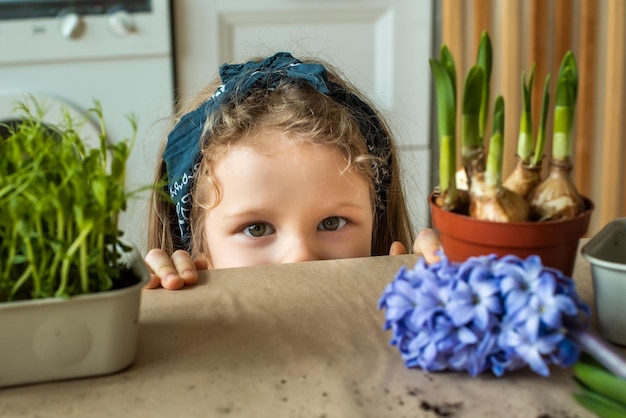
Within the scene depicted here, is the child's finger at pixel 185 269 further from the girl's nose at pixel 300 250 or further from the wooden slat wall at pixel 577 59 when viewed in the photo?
the wooden slat wall at pixel 577 59

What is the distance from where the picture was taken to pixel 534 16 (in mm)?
2350

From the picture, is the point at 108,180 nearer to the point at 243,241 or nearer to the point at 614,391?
the point at 614,391

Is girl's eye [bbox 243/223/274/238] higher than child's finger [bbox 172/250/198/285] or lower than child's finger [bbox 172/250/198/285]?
lower

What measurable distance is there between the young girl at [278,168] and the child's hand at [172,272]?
0.80 feet

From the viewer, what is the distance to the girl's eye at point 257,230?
1.04 meters

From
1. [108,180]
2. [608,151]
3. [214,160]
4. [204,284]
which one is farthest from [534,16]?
[108,180]

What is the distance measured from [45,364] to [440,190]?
0.30 metres

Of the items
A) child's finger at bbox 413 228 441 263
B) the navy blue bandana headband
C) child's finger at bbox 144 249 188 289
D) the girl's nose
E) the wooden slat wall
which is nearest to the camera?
child's finger at bbox 144 249 188 289

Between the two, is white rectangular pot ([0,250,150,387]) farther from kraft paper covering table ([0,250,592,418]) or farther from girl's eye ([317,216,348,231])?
girl's eye ([317,216,348,231])

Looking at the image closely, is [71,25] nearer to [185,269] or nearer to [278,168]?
[278,168]

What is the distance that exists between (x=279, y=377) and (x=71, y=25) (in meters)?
1.77

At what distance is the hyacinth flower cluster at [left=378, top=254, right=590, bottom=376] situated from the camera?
474mm

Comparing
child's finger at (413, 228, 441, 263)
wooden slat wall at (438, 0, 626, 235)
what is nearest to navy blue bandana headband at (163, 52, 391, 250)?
child's finger at (413, 228, 441, 263)

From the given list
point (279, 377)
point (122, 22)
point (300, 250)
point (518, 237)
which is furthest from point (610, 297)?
point (122, 22)
